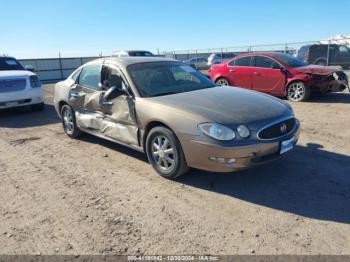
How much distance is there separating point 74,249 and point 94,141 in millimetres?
3696

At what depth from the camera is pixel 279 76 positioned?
10.1m

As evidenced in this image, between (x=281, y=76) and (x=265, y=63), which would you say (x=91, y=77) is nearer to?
(x=281, y=76)

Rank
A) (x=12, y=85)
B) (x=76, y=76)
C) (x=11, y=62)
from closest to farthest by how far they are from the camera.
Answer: (x=76, y=76), (x=12, y=85), (x=11, y=62)

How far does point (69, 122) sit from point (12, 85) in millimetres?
3541

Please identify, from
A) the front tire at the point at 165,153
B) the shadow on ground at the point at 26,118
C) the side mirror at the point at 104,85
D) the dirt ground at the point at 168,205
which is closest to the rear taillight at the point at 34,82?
the shadow on ground at the point at 26,118

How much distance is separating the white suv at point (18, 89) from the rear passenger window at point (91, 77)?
391 centimetres

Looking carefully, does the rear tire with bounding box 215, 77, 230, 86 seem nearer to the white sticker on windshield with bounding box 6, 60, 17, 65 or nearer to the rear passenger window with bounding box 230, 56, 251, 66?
the rear passenger window with bounding box 230, 56, 251, 66

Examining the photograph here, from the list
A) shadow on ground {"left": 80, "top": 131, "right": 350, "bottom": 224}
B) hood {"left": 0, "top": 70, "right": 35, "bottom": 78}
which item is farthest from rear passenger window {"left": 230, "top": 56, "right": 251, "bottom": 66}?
hood {"left": 0, "top": 70, "right": 35, "bottom": 78}

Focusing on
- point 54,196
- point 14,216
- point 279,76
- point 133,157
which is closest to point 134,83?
point 133,157

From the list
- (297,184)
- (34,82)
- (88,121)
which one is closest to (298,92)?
(297,184)

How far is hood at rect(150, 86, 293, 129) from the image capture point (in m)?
3.98

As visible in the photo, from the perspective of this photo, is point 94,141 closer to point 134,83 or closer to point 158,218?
point 134,83

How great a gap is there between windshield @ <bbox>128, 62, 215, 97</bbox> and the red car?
16.7 ft

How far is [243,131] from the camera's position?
12.7 ft
